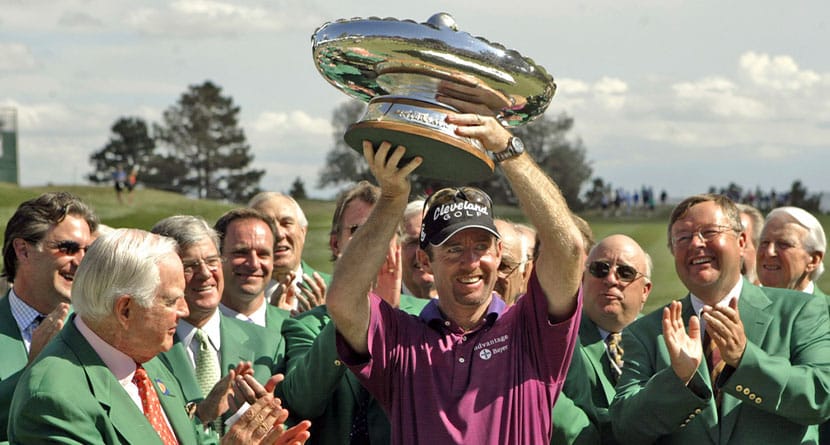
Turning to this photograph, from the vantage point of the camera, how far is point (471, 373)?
493 centimetres

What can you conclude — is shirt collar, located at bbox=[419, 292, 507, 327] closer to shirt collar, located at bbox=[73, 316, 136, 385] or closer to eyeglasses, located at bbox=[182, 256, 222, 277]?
shirt collar, located at bbox=[73, 316, 136, 385]

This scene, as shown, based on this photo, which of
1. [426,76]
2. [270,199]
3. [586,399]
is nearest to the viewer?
[426,76]

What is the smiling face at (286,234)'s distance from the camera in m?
8.41

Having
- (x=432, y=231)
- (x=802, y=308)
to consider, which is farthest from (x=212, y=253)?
(x=802, y=308)

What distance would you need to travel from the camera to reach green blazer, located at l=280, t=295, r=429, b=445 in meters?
5.37

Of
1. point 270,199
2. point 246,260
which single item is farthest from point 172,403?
point 270,199

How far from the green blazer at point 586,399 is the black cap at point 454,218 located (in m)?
0.97

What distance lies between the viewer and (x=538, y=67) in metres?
4.39

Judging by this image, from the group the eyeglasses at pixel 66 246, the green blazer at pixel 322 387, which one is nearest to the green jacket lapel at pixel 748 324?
the green blazer at pixel 322 387

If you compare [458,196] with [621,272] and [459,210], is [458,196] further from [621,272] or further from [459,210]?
[621,272]

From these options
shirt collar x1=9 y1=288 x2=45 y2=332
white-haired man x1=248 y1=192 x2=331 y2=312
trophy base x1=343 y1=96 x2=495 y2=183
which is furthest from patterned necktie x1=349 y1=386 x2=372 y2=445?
white-haired man x1=248 y1=192 x2=331 y2=312

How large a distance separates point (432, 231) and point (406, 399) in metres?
0.82

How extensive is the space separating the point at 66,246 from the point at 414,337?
253 cm

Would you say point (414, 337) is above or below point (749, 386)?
above
